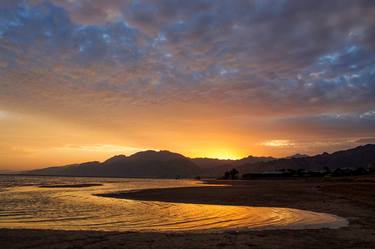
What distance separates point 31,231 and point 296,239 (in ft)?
37.4

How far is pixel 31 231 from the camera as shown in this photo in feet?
56.6

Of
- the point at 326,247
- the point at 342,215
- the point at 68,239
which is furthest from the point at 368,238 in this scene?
the point at 68,239

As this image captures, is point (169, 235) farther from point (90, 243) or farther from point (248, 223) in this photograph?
point (248, 223)

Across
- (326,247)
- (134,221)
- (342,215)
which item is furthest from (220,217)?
(326,247)

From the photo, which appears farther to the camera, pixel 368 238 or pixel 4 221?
pixel 4 221

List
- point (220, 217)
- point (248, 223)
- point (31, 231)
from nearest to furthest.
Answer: point (31, 231)
point (248, 223)
point (220, 217)

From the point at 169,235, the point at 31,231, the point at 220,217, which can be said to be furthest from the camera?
the point at 220,217

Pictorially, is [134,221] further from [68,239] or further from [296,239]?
[296,239]

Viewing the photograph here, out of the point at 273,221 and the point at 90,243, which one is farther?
the point at 273,221

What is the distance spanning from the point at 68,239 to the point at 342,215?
16996 mm

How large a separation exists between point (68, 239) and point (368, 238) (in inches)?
452

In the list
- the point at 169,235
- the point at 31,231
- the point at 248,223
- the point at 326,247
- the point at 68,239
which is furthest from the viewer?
the point at 248,223

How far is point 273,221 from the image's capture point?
2188 centimetres

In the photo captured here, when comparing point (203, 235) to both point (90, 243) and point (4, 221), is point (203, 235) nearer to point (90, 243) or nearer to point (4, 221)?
point (90, 243)
